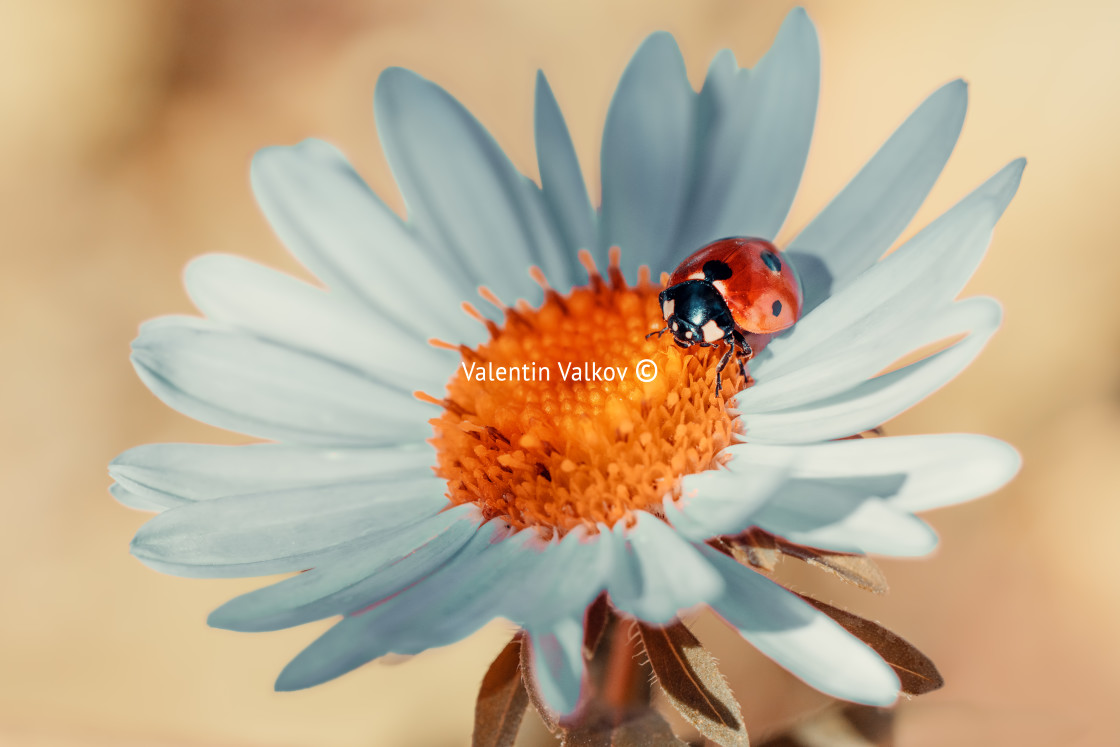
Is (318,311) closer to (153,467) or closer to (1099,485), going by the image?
(153,467)

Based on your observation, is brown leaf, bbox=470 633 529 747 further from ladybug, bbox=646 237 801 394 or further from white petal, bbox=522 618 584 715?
ladybug, bbox=646 237 801 394

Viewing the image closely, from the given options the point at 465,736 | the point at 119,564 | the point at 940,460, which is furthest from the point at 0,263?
the point at 940,460

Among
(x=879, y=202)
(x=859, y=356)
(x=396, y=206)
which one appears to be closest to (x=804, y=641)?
(x=859, y=356)

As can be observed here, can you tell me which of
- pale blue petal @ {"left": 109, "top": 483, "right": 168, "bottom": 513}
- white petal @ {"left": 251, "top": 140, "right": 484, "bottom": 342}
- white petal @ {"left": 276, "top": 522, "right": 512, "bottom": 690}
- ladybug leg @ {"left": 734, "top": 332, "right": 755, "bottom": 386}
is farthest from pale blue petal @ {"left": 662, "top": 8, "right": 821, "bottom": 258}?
pale blue petal @ {"left": 109, "top": 483, "right": 168, "bottom": 513}

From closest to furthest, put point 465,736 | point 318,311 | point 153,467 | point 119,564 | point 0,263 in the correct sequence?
1. point 153,467
2. point 318,311
3. point 465,736
4. point 119,564
5. point 0,263

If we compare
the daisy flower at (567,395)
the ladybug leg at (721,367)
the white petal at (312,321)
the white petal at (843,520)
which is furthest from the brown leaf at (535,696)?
the white petal at (312,321)
